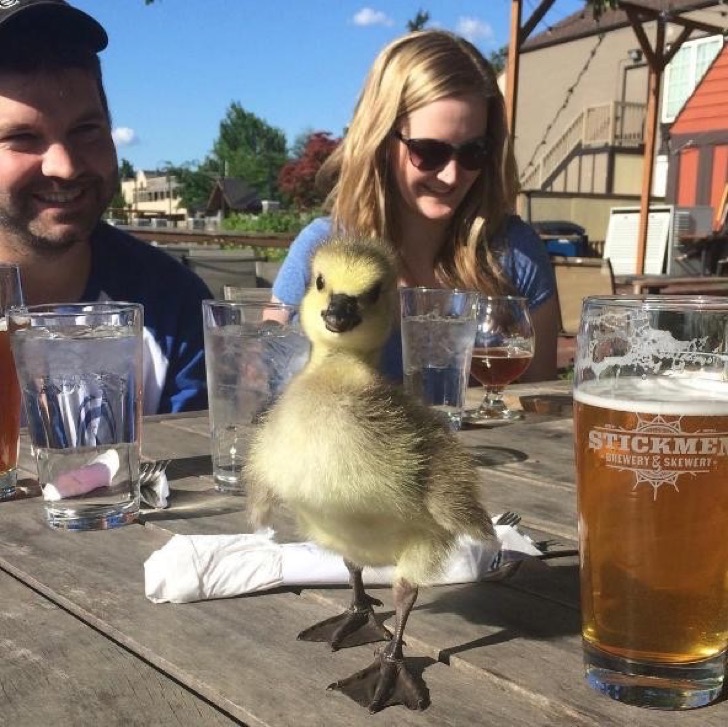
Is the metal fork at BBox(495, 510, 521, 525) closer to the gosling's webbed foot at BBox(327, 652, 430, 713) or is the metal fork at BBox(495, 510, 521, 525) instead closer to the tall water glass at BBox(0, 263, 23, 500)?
the gosling's webbed foot at BBox(327, 652, 430, 713)

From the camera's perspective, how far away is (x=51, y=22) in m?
2.91

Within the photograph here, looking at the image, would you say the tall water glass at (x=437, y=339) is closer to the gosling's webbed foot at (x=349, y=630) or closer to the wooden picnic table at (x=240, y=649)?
the wooden picnic table at (x=240, y=649)

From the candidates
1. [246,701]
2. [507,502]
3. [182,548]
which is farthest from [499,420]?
[246,701]

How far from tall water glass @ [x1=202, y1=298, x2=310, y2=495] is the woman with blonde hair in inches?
71.5

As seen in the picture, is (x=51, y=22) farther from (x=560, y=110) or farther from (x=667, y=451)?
(x=560, y=110)

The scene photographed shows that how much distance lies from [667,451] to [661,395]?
80 millimetres

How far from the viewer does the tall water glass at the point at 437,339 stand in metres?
2.39

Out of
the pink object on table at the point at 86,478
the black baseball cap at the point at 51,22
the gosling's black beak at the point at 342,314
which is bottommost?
the pink object on table at the point at 86,478

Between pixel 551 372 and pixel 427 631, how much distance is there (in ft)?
11.1

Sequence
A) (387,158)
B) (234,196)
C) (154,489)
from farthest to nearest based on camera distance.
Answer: (234,196)
(387,158)
(154,489)

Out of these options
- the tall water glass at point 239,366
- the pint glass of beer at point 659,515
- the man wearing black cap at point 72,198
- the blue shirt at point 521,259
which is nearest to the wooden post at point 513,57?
the blue shirt at point 521,259

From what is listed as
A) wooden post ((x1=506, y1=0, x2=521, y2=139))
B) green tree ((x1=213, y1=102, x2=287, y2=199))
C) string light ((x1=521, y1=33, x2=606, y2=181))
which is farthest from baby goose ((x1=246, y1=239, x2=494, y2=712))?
green tree ((x1=213, y1=102, x2=287, y2=199))

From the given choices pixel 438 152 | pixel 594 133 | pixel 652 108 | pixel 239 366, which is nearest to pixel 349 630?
pixel 239 366

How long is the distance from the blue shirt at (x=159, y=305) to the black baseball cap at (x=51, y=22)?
2.71 ft
